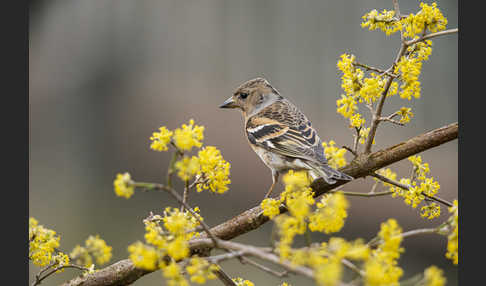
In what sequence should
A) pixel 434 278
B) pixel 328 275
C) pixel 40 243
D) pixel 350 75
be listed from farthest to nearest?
1. pixel 350 75
2. pixel 40 243
3. pixel 434 278
4. pixel 328 275

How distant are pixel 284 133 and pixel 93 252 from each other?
3.75 ft

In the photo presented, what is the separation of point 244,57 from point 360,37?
1132 millimetres

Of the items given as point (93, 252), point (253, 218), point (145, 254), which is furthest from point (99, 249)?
point (253, 218)

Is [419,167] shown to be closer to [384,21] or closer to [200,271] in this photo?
[384,21]

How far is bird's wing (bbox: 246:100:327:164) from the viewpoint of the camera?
2090 millimetres

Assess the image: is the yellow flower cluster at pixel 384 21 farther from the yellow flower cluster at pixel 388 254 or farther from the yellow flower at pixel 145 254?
the yellow flower at pixel 145 254

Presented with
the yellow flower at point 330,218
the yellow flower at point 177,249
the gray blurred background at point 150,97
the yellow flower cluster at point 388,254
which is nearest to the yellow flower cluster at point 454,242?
the yellow flower cluster at point 388,254

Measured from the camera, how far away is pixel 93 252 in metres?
1.39

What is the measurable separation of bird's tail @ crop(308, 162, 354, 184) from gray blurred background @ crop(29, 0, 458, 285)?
2.48m

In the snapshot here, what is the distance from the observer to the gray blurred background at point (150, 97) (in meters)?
4.39

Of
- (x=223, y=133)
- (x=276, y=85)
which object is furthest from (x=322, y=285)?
(x=276, y=85)

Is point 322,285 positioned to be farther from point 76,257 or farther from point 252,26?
point 252,26

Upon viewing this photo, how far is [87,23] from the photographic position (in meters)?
4.98

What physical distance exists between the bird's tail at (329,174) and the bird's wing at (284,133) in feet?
0.21
